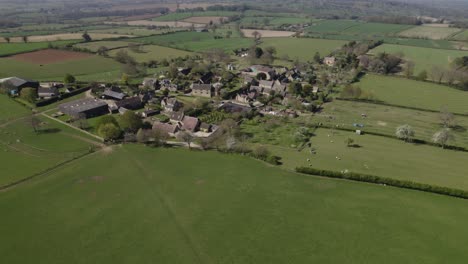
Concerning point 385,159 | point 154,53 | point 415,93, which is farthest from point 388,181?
point 154,53

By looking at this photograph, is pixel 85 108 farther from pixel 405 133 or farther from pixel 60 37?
pixel 60 37

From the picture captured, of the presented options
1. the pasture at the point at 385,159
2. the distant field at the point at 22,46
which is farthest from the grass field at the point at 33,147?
the distant field at the point at 22,46

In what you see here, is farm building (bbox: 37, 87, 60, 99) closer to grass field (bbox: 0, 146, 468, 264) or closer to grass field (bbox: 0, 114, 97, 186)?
grass field (bbox: 0, 114, 97, 186)

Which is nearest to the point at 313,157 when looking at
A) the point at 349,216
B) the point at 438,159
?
the point at 349,216

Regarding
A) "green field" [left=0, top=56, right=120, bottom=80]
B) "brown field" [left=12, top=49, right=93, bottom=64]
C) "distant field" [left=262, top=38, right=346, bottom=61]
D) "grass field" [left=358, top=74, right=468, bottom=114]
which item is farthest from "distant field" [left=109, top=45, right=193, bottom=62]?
"grass field" [left=358, top=74, right=468, bottom=114]

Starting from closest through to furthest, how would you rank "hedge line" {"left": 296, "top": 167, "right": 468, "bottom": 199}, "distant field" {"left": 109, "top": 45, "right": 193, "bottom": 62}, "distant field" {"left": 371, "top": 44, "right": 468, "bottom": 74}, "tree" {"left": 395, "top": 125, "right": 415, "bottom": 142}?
"hedge line" {"left": 296, "top": 167, "right": 468, "bottom": 199}
"tree" {"left": 395, "top": 125, "right": 415, "bottom": 142}
"distant field" {"left": 371, "top": 44, "right": 468, "bottom": 74}
"distant field" {"left": 109, "top": 45, "right": 193, "bottom": 62}

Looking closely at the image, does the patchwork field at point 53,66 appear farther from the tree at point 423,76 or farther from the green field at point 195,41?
the tree at point 423,76
